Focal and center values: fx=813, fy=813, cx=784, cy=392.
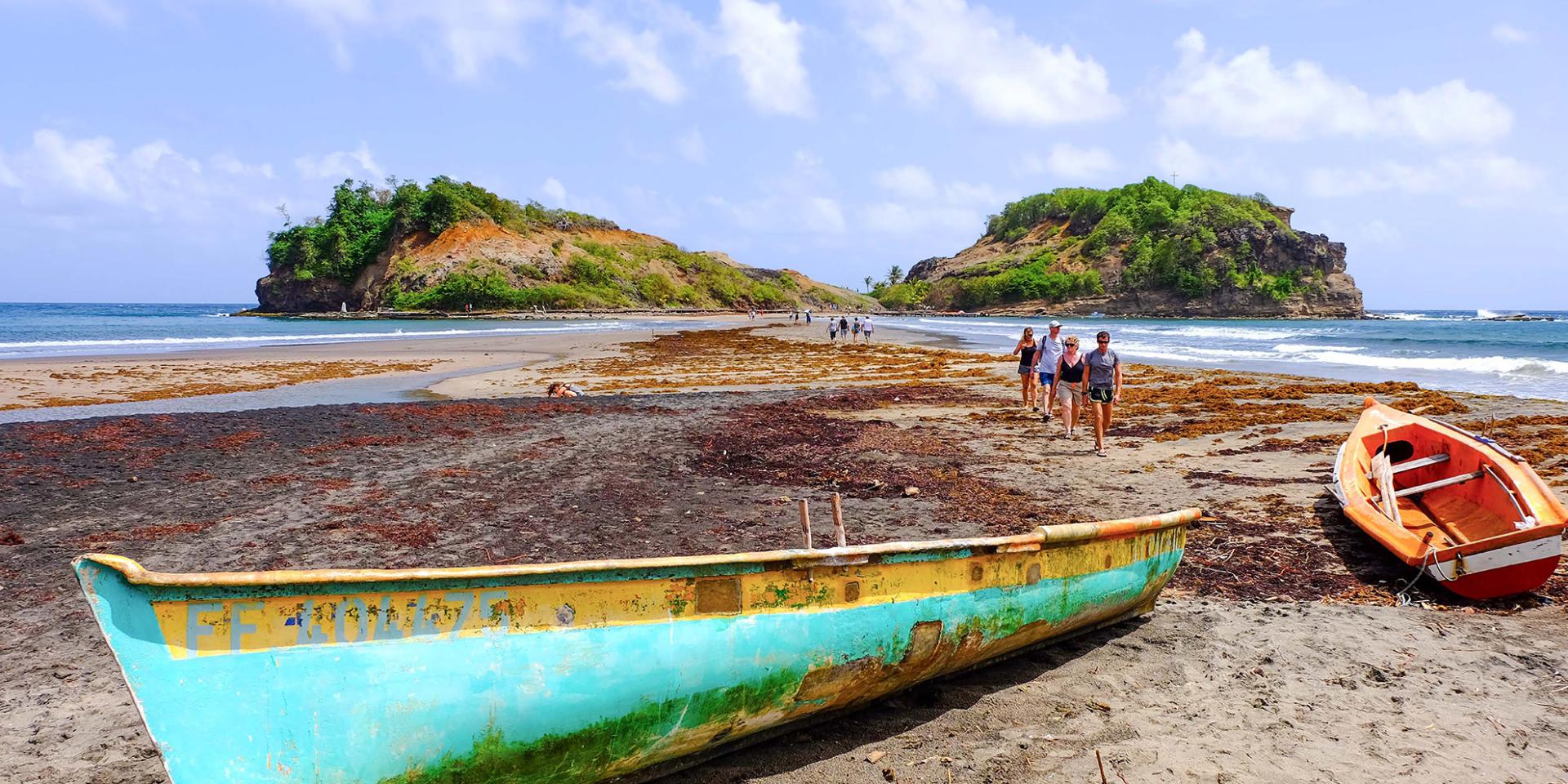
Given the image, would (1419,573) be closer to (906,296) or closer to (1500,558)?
(1500,558)

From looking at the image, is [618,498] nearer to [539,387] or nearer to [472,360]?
[539,387]

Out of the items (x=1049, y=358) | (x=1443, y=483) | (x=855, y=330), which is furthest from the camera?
(x=855, y=330)

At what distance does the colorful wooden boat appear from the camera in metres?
2.92

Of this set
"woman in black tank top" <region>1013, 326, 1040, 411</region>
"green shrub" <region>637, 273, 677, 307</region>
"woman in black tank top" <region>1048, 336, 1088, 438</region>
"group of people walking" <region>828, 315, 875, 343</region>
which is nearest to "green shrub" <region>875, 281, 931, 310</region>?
"green shrub" <region>637, 273, 677, 307</region>

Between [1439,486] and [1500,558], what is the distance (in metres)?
2.24

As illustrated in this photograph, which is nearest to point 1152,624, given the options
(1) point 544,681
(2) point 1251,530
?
(2) point 1251,530

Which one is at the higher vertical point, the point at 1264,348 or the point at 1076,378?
the point at 1076,378

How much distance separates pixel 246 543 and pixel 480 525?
191cm

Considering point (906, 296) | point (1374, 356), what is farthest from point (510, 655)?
point (906, 296)

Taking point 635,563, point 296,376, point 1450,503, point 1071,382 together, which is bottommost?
point 1450,503

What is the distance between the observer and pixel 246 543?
280 inches

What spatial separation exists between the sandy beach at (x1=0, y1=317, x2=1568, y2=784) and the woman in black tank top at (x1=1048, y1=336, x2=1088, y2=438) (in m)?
0.57

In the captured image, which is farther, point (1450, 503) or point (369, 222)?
point (369, 222)

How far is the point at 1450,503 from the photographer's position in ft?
24.8
